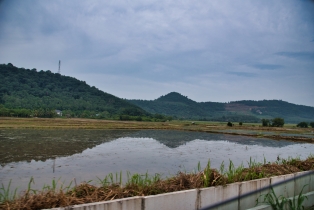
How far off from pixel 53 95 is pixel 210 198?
3502 inches

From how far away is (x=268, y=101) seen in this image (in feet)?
565

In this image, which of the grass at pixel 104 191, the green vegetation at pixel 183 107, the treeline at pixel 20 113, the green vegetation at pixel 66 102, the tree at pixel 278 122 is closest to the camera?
the grass at pixel 104 191

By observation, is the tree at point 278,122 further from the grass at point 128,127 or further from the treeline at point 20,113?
the treeline at point 20,113

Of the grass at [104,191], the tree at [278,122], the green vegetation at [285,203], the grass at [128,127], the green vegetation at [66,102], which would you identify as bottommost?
the grass at [128,127]

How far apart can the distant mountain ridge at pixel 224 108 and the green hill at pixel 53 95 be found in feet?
168

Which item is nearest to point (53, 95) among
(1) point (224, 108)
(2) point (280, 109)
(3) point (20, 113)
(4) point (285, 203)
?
(3) point (20, 113)

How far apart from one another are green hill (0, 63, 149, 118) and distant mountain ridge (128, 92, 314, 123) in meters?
51.2

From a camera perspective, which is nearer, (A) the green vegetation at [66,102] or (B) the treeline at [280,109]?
(A) the green vegetation at [66,102]

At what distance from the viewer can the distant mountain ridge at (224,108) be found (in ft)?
474

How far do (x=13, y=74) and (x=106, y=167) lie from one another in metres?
80.6

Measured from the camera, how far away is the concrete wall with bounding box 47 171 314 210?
2803 mm

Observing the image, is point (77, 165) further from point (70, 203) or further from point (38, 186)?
point (70, 203)

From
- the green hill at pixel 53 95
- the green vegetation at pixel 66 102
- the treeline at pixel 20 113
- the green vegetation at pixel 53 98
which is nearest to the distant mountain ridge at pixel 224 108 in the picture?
the green vegetation at pixel 66 102

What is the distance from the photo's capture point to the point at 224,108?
17262 centimetres
